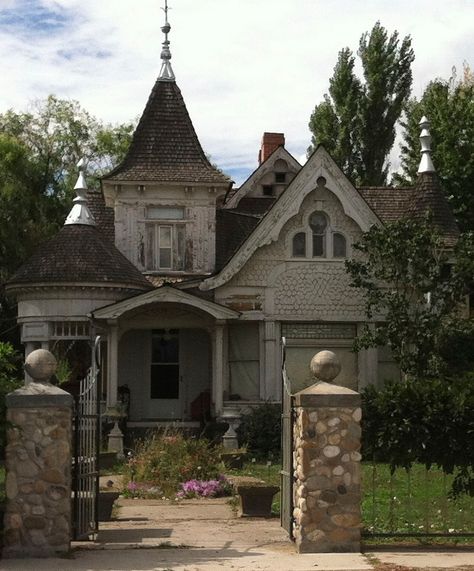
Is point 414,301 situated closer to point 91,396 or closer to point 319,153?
point 319,153

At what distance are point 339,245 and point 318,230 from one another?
679 mm

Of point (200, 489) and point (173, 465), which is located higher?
point (173, 465)

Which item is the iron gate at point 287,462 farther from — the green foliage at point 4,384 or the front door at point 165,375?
the front door at point 165,375

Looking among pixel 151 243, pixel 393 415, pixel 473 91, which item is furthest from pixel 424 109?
pixel 393 415

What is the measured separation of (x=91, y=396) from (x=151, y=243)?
52.8 ft

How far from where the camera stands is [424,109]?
150 feet

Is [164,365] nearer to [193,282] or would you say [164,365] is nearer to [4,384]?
[193,282]

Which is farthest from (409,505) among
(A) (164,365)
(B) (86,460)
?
(A) (164,365)

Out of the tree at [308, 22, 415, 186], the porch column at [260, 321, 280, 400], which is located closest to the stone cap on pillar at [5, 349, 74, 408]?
the porch column at [260, 321, 280, 400]

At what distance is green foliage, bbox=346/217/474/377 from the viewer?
25.9 meters

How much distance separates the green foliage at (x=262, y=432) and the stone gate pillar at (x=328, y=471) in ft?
43.7

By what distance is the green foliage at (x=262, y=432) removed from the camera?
2645cm

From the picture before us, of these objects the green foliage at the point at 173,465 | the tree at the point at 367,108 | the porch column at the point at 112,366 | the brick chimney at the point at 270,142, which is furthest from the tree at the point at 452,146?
the green foliage at the point at 173,465

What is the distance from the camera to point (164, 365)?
2981 centimetres
